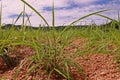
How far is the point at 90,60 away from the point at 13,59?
0.54 meters

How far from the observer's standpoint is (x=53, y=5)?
1827 millimetres

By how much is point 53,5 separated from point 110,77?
1.76 feet

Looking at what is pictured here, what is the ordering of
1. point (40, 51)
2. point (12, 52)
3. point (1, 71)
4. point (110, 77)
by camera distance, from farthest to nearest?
1. point (12, 52)
2. point (1, 71)
3. point (40, 51)
4. point (110, 77)

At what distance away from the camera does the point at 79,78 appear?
1824 mm

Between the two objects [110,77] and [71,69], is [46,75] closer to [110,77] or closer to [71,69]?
[71,69]

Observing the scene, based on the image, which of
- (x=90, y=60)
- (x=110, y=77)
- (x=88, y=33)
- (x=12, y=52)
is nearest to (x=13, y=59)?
(x=12, y=52)

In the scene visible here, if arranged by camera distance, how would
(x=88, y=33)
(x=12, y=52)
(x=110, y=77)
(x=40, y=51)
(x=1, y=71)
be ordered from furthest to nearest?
(x=88, y=33)
(x=12, y=52)
(x=1, y=71)
(x=40, y=51)
(x=110, y=77)

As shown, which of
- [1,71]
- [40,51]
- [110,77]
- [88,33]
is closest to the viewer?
[110,77]

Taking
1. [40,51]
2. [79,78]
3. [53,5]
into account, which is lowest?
[79,78]

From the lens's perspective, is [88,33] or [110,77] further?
[88,33]

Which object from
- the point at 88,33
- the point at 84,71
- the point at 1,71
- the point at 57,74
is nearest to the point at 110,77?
the point at 84,71

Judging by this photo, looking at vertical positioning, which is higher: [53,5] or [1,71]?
[53,5]

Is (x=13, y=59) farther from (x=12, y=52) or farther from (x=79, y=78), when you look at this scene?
(x=79, y=78)

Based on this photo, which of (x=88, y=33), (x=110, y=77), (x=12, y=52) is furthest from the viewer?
(x=88, y=33)
